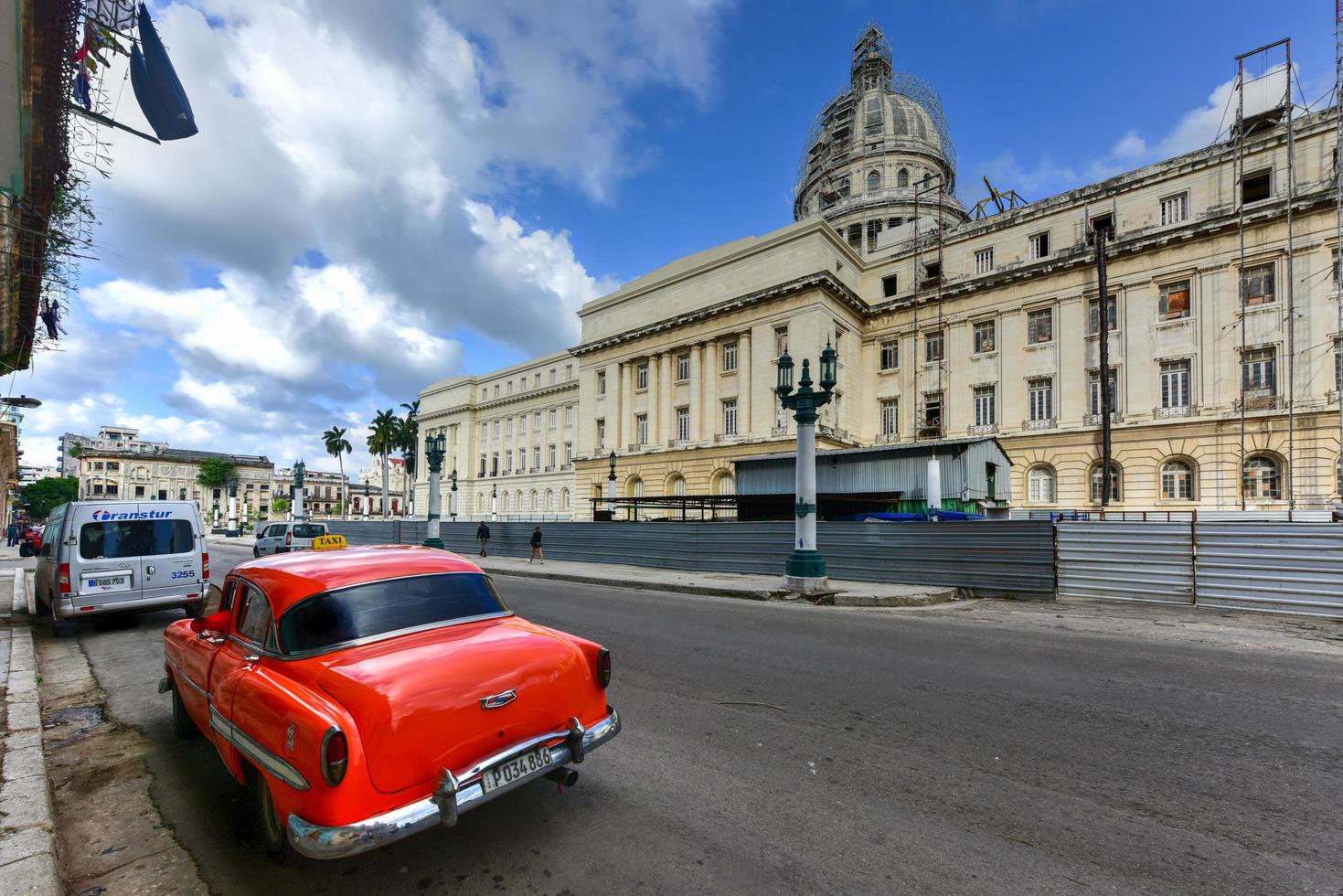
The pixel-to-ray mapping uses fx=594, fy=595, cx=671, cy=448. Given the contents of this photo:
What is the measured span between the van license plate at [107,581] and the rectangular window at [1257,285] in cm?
4301

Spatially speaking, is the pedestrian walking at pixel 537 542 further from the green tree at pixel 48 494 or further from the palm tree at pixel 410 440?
the green tree at pixel 48 494

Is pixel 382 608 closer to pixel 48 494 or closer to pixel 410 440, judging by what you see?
pixel 410 440

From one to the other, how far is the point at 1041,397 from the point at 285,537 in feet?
127

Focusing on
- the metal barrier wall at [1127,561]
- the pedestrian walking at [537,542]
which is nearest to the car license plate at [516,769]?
the metal barrier wall at [1127,561]

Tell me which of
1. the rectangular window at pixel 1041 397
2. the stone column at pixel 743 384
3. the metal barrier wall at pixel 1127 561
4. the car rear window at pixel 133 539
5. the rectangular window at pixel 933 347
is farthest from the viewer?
the stone column at pixel 743 384

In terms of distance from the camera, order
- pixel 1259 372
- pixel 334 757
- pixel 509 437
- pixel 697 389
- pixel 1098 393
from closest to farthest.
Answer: pixel 334 757, pixel 1259 372, pixel 1098 393, pixel 697 389, pixel 509 437

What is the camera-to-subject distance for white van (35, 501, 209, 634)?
353 inches

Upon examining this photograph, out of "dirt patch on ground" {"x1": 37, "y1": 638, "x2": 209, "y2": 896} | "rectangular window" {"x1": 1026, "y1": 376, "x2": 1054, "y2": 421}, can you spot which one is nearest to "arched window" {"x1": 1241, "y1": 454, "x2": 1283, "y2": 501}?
"rectangular window" {"x1": 1026, "y1": 376, "x2": 1054, "y2": 421}

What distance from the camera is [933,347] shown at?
39.3 meters

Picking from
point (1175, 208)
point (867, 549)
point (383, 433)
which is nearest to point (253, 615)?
point (867, 549)

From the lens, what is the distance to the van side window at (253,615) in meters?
→ 3.57

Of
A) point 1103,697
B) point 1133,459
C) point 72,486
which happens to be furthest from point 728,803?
point 72,486

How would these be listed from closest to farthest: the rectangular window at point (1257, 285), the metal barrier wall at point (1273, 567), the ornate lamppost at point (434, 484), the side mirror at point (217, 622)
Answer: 1. the side mirror at point (217, 622)
2. the metal barrier wall at point (1273, 567)
3. the ornate lamppost at point (434, 484)
4. the rectangular window at point (1257, 285)

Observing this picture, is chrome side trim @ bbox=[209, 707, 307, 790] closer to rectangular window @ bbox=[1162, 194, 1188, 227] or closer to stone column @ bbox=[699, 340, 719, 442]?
stone column @ bbox=[699, 340, 719, 442]
